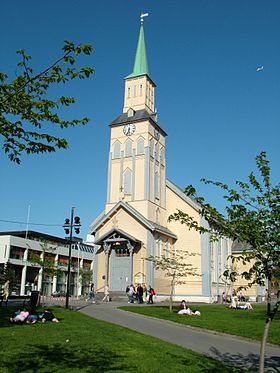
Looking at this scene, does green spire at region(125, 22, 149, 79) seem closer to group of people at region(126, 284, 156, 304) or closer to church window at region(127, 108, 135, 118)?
church window at region(127, 108, 135, 118)

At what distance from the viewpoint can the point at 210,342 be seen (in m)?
16.0

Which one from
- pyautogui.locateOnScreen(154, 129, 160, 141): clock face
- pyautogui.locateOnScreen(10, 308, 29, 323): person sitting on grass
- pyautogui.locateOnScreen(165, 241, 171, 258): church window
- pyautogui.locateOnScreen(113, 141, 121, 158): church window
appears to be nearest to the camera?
pyautogui.locateOnScreen(10, 308, 29, 323): person sitting on grass

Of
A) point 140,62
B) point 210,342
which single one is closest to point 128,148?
point 140,62

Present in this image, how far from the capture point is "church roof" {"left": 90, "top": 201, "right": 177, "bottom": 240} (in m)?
41.5

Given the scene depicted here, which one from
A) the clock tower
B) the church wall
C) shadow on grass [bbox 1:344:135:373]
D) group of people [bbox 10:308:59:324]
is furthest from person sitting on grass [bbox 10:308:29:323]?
the church wall

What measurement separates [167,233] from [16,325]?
1117 inches

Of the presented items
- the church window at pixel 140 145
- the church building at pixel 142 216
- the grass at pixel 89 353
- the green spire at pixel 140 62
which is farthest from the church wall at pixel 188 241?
the grass at pixel 89 353

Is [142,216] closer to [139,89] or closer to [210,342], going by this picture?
[139,89]

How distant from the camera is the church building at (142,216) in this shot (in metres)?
41.7

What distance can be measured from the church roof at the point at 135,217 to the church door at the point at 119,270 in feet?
12.0

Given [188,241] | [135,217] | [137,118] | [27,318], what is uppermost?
[137,118]

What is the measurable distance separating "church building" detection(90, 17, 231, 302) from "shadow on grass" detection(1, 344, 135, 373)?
94.3 feet

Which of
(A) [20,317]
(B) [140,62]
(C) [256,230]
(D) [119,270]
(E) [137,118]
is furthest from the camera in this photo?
(B) [140,62]

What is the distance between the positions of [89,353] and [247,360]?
16.6 feet
